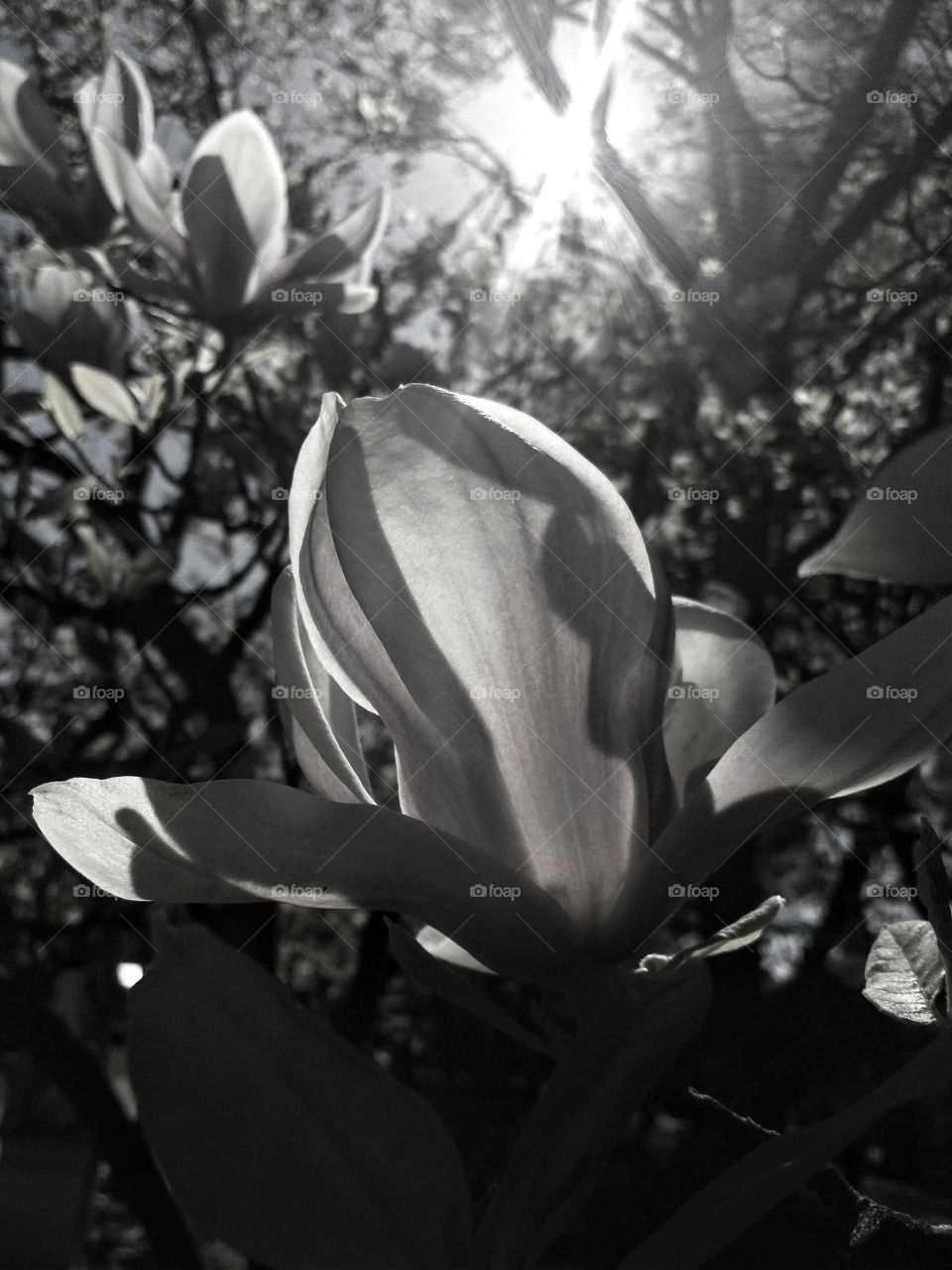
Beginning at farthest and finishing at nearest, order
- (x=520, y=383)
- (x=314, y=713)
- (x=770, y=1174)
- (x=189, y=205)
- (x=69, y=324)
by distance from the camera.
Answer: (x=520, y=383) → (x=69, y=324) → (x=189, y=205) → (x=314, y=713) → (x=770, y=1174)

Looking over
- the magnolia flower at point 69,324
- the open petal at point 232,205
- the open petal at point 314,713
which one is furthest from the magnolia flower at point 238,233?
the open petal at point 314,713

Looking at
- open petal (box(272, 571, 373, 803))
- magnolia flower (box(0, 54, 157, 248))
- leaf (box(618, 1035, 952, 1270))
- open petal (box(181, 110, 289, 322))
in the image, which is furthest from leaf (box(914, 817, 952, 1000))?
magnolia flower (box(0, 54, 157, 248))

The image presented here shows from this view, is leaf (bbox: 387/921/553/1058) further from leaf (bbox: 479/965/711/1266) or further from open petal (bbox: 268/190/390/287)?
open petal (bbox: 268/190/390/287)

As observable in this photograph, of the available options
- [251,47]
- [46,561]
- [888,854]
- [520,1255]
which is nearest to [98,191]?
[46,561]

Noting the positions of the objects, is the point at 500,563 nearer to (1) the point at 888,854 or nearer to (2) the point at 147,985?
(2) the point at 147,985

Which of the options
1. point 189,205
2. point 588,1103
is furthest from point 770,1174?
point 189,205

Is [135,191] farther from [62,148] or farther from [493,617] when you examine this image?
[493,617]
